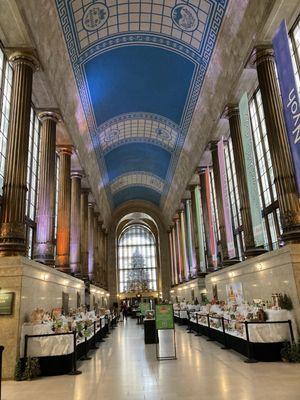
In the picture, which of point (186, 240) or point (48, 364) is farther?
point (186, 240)

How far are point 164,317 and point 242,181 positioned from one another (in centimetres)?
638

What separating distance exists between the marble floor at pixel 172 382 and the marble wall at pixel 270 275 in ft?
6.50

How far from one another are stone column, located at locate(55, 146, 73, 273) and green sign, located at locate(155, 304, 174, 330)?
5.90m

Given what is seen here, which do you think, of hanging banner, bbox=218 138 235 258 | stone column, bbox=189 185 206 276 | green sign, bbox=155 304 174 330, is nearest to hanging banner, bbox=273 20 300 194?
green sign, bbox=155 304 174 330

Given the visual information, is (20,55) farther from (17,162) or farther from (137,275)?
(137,275)

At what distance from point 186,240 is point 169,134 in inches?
374

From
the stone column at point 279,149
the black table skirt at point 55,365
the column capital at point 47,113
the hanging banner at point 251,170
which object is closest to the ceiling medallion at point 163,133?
the column capital at point 47,113

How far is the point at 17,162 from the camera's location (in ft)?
31.5

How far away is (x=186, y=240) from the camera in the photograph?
2889cm

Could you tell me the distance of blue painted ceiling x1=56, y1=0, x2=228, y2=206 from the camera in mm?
13930

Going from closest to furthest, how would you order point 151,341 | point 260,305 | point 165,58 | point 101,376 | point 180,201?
point 101,376
point 260,305
point 151,341
point 165,58
point 180,201

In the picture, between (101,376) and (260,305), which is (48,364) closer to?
(101,376)

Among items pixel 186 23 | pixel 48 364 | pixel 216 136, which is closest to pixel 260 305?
pixel 48 364

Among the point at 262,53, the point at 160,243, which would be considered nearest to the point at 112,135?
the point at 262,53
